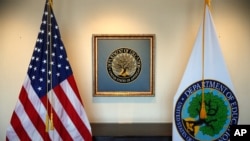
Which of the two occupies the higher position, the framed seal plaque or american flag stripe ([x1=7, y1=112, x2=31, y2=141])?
the framed seal plaque

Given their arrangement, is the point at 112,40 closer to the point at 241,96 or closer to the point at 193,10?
the point at 193,10

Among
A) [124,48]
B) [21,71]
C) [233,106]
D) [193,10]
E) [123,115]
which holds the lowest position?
[123,115]

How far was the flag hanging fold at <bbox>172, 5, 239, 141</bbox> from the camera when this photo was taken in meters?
2.34

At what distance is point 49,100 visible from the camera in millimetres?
2357

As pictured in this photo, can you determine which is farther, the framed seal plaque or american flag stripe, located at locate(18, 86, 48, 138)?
the framed seal plaque

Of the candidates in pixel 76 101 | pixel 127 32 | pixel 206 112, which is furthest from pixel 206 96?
pixel 76 101

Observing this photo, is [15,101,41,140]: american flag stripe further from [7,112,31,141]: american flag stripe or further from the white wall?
the white wall

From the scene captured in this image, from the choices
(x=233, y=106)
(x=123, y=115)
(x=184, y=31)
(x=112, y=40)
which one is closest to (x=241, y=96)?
(x=233, y=106)

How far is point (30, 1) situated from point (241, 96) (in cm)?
282

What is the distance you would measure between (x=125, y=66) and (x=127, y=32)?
414 millimetres

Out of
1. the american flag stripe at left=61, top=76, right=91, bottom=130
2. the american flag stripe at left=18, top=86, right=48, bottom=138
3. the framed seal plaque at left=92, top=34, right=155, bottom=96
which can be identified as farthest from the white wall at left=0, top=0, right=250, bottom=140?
the american flag stripe at left=18, top=86, right=48, bottom=138

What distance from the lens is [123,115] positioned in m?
2.78

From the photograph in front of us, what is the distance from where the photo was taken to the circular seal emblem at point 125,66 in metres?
2.72

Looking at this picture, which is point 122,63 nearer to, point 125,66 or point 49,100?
point 125,66
